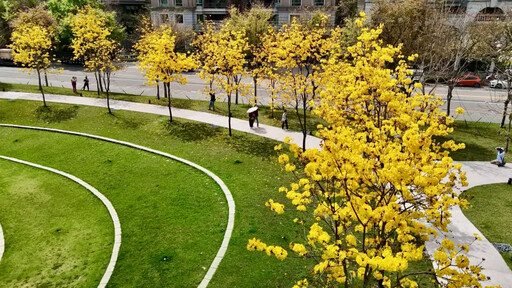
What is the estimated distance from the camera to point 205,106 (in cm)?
3111

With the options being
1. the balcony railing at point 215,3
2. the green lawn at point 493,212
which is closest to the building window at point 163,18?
the balcony railing at point 215,3

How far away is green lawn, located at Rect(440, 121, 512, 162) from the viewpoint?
883 inches

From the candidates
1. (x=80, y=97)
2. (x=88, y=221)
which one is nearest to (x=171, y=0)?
(x=80, y=97)

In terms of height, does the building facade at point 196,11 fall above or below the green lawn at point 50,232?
above

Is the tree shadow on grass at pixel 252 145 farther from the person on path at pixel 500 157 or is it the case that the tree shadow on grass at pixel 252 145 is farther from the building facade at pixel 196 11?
the building facade at pixel 196 11

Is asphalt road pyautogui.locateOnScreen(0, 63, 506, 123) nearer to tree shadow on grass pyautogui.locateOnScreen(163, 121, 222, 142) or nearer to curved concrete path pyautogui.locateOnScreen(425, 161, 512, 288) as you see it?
tree shadow on grass pyautogui.locateOnScreen(163, 121, 222, 142)

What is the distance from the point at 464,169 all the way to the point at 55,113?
27413mm

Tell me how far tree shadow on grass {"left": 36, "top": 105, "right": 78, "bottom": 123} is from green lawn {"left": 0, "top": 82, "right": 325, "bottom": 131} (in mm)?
4327

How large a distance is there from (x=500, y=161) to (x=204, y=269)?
17.4 metres

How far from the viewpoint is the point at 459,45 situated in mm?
25188

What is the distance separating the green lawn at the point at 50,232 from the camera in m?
12.7

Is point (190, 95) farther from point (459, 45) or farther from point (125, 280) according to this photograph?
point (125, 280)

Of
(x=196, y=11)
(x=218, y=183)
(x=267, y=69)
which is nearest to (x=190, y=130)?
(x=267, y=69)

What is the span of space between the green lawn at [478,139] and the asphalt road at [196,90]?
204cm
